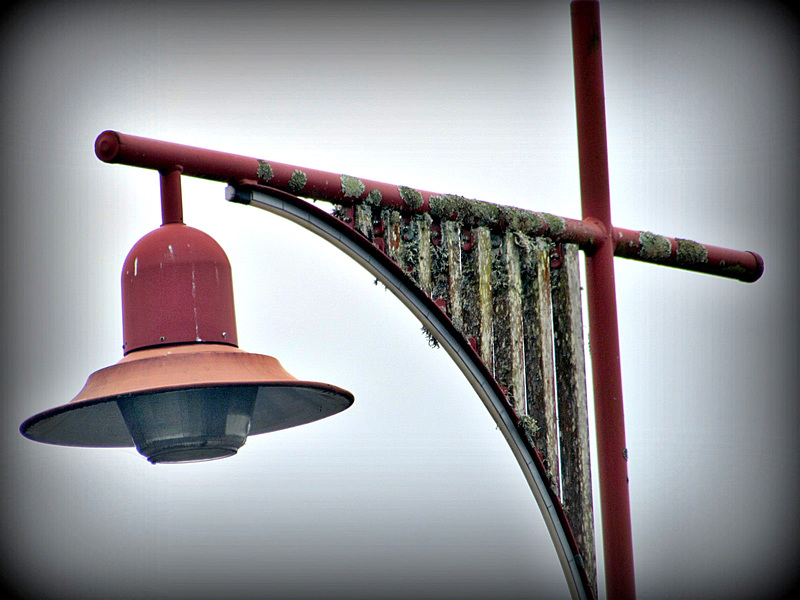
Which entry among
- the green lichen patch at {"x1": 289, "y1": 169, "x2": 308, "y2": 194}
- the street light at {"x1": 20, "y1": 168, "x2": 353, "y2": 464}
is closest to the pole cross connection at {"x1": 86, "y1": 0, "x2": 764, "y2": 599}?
the green lichen patch at {"x1": 289, "y1": 169, "x2": 308, "y2": 194}

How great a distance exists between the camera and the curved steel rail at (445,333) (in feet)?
9.55

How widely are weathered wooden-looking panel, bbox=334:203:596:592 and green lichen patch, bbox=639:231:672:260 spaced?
14.8 inches

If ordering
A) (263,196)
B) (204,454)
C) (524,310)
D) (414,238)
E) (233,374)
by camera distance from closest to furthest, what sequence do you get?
1. (233,374)
2. (204,454)
3. (263,196)
4. (414,238)
5. (524,310)

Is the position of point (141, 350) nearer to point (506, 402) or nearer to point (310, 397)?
point (310, 397)

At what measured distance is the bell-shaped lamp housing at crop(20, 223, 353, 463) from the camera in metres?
2.46

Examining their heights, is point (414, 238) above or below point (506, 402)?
above

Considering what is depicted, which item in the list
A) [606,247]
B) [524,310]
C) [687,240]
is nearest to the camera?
[524,310]

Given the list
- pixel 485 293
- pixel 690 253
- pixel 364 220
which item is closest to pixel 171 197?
pixel 364 220

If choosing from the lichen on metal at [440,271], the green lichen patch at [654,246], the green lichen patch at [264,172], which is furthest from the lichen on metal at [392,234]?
the green lichen patch at [654,246]

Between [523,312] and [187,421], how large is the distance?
4.25 feet

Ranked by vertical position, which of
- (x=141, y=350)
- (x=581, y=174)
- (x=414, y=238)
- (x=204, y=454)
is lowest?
(x=204, y=454)

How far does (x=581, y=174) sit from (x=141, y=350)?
1.80 metres

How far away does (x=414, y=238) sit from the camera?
126 inches

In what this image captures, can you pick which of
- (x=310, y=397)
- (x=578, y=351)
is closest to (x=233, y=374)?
(x=310, y=397)
